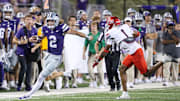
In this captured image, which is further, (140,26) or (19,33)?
(140,26)

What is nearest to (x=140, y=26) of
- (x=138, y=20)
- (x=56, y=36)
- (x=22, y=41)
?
(x=138, y=20)

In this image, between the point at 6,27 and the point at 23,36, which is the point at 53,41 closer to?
the point at 23,36

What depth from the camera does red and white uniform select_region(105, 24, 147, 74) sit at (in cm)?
1259

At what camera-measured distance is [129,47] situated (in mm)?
12641

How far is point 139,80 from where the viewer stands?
18594mm

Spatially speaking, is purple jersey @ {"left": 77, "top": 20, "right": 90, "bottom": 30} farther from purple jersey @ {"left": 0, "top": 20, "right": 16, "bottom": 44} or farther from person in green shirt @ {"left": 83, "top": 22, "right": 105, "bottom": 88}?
purple jersey @ {"left": 0, "top": 20, "right": 16, "bottom": 44}

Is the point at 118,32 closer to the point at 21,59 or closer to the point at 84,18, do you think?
the point at 21,59

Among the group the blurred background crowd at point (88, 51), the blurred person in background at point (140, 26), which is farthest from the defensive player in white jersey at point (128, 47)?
the blurred person in background at point (140, 26)

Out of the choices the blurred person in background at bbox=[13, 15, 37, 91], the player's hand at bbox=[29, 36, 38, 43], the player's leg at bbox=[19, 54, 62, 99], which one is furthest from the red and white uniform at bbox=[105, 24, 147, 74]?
the blurred person in background at bbox=[13, 15, 37, 91]

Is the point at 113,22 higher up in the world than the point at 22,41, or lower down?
higher up

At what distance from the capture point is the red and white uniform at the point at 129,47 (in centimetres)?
1259

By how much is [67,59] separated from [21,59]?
1.79 meters

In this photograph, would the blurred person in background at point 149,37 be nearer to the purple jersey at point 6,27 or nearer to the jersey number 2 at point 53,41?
the purple jersey at point 6,27

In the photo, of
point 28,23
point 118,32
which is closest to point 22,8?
point 28,23
